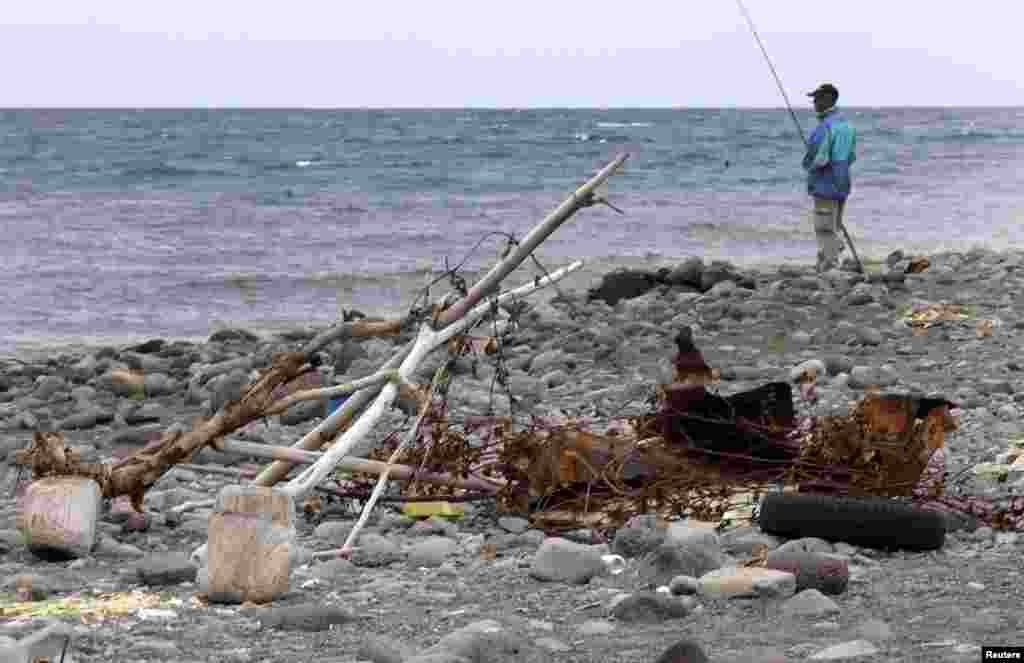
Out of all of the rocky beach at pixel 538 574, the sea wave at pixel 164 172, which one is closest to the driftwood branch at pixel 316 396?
the rocky beach at pixel 538 574

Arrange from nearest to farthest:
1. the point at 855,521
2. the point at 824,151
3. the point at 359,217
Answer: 1. the point at 855,521
2. the point at 824,151
3. the point at 359,217

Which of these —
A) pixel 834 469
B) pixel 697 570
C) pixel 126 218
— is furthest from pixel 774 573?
pixel 126 218

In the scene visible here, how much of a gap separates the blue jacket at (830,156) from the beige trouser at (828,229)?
189mm

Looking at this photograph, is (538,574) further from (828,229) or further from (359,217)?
(359,217)

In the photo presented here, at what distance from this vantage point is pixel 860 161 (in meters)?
45.3

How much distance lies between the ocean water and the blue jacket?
→ 1601 millimetres

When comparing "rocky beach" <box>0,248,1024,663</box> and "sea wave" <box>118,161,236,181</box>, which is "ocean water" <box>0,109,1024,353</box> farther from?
"rocky beach" <box>0,248,1024,663</box>

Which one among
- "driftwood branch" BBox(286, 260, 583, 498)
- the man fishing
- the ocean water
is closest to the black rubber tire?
"driftwood branch" BBox(286, 260, 583, 498)

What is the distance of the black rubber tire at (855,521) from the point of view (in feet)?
14.9

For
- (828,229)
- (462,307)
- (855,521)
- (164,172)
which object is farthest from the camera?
(164,172)

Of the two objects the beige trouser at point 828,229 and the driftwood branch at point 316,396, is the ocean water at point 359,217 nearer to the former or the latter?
the driftwood branch at point 316,396

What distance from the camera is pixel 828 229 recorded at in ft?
42.4

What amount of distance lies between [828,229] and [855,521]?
8.63m

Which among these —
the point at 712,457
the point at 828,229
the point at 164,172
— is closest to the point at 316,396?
the point at 712,457
